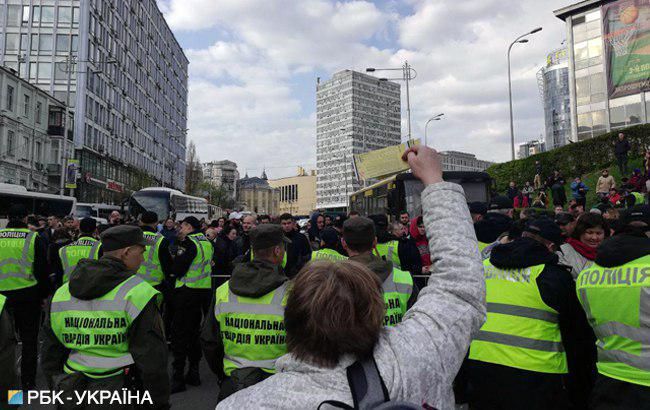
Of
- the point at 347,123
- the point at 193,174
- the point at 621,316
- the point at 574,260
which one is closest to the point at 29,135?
the point at 193,174

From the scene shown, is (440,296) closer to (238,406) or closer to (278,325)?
(238,406)

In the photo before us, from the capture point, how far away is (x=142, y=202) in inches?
1266

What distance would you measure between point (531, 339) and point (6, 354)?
3389mm

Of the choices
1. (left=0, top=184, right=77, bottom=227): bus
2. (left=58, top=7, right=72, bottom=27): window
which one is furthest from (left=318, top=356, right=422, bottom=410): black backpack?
(left=58, top=7, right=72, bottom=27): window

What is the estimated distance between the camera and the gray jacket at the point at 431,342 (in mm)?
1207

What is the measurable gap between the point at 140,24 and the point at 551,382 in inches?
2836

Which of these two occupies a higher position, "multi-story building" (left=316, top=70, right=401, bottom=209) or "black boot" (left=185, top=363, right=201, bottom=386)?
"multi-story building" (left=316, top=70, right=401, bottom=209)

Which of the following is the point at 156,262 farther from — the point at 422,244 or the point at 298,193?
the point at 298,193

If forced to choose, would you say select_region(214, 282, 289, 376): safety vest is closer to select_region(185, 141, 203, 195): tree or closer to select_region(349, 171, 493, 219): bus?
select_region(349, 171, 493, 219): bus

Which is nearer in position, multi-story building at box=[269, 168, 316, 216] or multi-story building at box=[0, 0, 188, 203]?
multi-story building at box=[0, 0, 188, 203]

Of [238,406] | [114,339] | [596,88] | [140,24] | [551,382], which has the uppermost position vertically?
[140,24]

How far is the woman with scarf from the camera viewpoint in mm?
4246

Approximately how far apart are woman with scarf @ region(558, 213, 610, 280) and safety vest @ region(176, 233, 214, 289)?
435 centimetres

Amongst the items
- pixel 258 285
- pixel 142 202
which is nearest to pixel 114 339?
pixel 258 285
